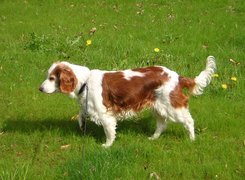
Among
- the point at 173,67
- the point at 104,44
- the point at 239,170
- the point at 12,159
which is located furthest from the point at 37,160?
the point at 104,44

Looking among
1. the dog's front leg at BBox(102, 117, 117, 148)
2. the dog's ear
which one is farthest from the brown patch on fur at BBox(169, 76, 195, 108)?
the dog's ear

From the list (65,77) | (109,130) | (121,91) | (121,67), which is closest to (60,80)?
(65,77)

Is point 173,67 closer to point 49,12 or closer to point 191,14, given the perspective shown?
point 191,14

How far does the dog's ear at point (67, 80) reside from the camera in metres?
6.02

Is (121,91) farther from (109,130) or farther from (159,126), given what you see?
(159,126)

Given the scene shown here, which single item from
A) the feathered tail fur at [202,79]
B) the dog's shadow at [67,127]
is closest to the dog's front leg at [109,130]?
the dog's shadow at [67,127]

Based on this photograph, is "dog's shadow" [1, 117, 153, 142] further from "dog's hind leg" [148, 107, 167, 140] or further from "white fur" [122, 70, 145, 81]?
"white fur" [122, 70, 145, 81]

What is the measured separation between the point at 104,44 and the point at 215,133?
4.36 meters

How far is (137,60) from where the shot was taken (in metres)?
9.10

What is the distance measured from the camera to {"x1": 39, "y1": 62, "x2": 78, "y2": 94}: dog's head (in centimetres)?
603

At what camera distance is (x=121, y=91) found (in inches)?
239

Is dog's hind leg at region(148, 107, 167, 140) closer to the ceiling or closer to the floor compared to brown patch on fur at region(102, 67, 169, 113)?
closer to the floor

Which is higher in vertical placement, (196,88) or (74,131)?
(196,88)

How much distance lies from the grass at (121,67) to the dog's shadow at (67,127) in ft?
0.05
